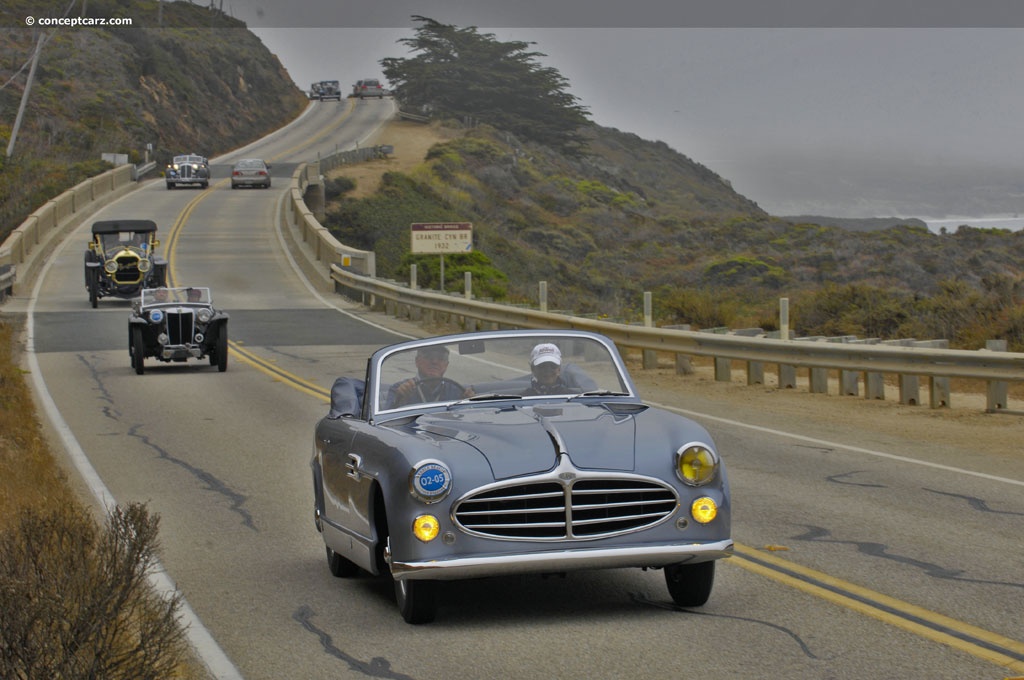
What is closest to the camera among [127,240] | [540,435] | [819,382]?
[540,435]

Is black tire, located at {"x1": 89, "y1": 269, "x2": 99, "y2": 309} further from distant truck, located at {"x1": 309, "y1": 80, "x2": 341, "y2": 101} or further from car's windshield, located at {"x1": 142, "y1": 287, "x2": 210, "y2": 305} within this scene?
distant truck, located at {"x1": 309, "y1": 80, "x2": 341, "y2": 101}

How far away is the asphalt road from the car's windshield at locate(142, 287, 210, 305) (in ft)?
12.6

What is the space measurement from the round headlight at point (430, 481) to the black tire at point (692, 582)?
129cm

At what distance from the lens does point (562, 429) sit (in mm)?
7367

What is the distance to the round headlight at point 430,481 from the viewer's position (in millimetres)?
6891

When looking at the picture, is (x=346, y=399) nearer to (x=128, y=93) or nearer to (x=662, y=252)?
(x=662, y=252)

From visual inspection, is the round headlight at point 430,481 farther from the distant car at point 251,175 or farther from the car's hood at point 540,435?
the distant car at point 251,175

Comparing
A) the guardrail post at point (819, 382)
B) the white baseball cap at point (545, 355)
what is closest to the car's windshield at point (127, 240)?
the guardrail post at point (819, 382)

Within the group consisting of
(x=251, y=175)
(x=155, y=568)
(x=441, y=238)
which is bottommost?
(x=155, y=568)

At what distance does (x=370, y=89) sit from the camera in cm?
13438

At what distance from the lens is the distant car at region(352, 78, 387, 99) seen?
134m

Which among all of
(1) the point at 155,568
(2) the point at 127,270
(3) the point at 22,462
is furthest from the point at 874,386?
(2) the point at 127,270

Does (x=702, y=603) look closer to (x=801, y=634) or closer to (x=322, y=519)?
(x=801, y=634)

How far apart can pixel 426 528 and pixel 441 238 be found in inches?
1192
